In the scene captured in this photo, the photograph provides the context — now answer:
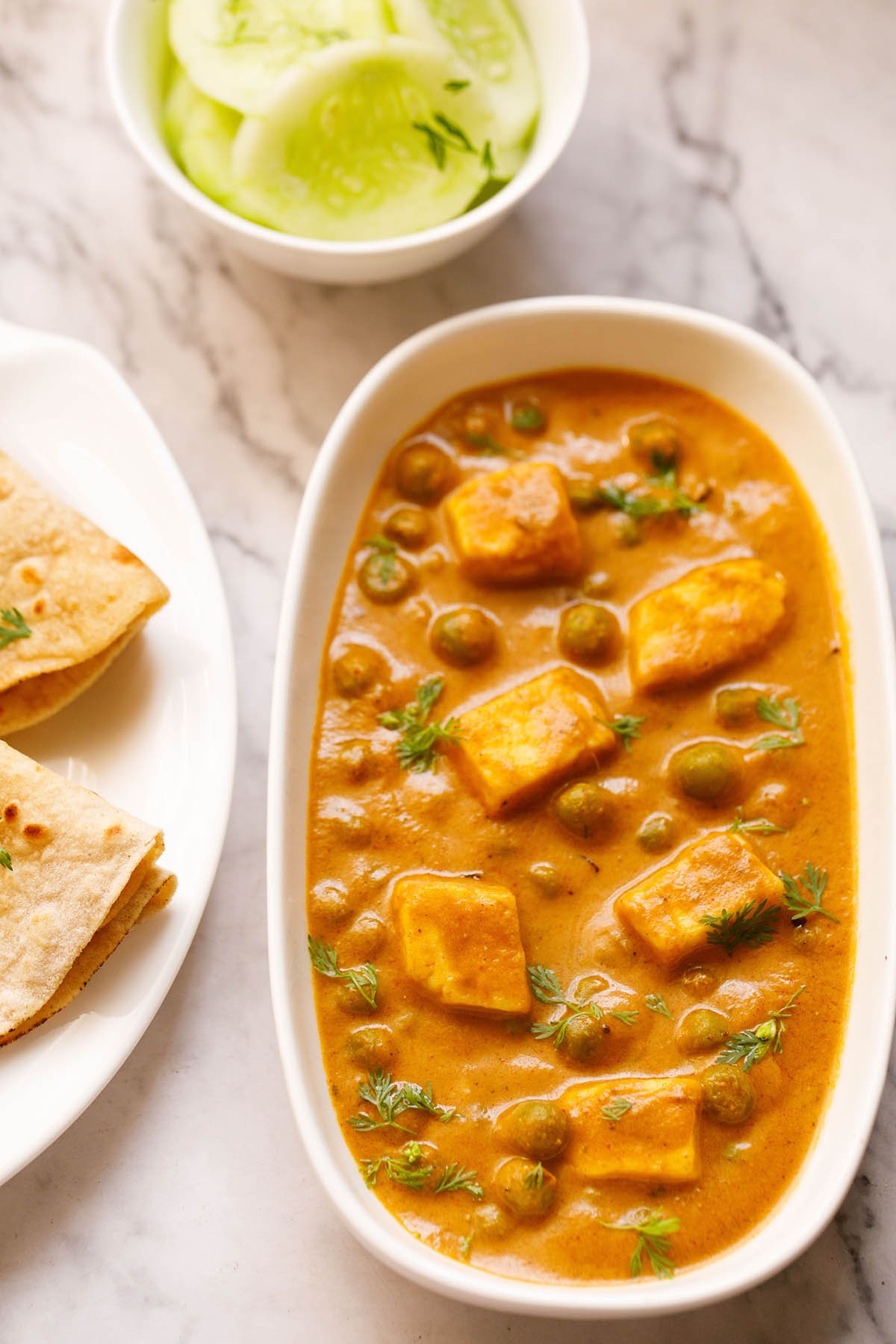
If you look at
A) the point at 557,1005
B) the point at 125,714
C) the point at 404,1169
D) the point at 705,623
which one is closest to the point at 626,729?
the point at 705,623

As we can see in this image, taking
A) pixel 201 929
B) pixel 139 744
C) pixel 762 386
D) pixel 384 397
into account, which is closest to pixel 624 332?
pixel 762 386

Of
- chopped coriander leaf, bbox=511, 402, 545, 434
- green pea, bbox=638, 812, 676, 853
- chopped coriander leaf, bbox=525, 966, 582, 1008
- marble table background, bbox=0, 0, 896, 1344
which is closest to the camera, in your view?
chopped coriander leaf, bbox=525, 966, 582, 1008

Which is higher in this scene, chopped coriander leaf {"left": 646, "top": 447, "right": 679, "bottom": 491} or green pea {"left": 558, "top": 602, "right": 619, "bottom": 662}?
chopped coriander leaf {"left": 646, "top": 447, "right": 679, "bottom": 491}

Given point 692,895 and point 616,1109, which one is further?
point 692,895

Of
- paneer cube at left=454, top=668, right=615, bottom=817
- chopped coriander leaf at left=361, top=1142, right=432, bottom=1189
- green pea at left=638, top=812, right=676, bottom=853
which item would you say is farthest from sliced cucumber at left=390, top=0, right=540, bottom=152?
chopped coriander leaf at left=361, top=1142, right=432, bottom=1189

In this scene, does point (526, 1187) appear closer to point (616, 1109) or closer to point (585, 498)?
point (616, 1109)

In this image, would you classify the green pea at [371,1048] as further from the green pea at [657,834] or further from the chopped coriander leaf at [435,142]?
the chopped coriander leaf at [435,142]

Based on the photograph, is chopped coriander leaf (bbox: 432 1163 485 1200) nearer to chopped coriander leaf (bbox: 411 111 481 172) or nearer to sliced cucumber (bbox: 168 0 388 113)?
chopped coriander leaf (bbox: 411 111 481 172)
